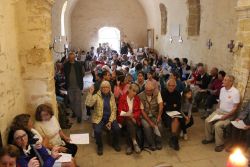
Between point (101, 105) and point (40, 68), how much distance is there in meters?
1.20

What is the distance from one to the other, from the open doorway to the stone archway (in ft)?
24.4

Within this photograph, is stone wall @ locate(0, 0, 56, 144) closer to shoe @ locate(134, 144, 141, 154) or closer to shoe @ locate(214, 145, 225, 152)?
shoe @ locate(134, 144, 141, 154)

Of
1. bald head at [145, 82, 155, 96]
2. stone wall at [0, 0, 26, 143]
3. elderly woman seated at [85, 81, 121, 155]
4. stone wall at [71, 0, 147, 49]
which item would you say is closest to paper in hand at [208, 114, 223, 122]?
bald head at [145, 82, 155, 96]

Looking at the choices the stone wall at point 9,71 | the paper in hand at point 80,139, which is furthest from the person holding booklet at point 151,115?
the stone wall at point 9,71

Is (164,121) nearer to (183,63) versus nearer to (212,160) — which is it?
(212,160)

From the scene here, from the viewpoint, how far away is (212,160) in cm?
439

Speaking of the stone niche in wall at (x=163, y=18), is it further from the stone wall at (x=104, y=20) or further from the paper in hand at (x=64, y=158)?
the paper in hand at (x=64, y=158)

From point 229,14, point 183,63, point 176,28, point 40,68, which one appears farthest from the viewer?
point 176,28

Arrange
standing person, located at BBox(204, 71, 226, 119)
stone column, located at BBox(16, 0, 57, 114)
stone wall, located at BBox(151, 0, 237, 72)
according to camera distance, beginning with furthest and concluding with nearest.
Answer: stone wall, located at BBox(151, 0, 237, 72) < standing person, located at BBox(204, 71, 226, 119) < stone column, located at BBox(16, 0, 57, 114)

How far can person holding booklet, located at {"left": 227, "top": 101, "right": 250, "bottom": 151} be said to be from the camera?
4.54 m

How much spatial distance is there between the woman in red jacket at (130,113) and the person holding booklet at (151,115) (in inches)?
5.7

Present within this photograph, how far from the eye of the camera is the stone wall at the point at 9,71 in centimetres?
333

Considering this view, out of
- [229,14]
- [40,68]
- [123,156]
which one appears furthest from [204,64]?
[40,68]

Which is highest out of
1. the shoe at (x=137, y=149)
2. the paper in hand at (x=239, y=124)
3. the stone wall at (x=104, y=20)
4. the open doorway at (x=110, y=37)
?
the stone wall at (x=104, y=20)
